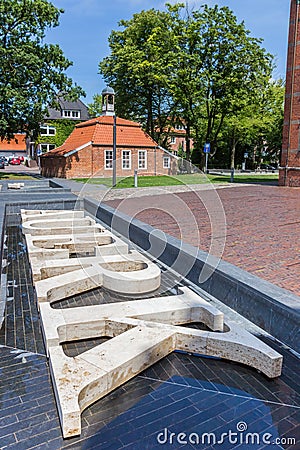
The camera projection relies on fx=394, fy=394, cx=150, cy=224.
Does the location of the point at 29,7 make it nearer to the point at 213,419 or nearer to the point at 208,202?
the point at 208,202

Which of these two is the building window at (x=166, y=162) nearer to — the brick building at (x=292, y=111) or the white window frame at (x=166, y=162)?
the white window frame at (x=166, y=162)

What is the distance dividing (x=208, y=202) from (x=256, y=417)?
12909 millimetres

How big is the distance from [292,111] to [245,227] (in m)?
14.9

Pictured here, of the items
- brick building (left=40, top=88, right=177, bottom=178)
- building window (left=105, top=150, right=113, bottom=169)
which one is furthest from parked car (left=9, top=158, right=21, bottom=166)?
building window (left=105, top=150, right=113, bottom=169)

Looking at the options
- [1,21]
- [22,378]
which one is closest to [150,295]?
[22,378]

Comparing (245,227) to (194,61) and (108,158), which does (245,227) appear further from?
(194,61)

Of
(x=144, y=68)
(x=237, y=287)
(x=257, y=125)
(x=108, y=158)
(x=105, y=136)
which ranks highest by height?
(x=144, y=68)

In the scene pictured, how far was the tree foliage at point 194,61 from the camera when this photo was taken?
105 ft

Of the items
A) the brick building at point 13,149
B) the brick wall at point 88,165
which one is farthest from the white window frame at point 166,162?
the brick building at point 13,149

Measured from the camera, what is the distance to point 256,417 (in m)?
2.78

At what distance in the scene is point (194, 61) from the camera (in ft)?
105

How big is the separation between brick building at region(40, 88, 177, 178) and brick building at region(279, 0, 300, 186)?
8087mm

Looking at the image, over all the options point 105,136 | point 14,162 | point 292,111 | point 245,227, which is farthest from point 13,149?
point 245,227

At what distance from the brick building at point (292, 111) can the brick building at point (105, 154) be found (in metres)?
8.09
